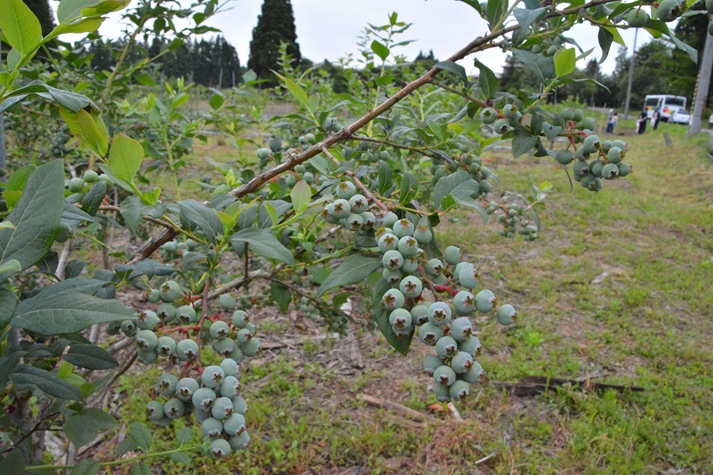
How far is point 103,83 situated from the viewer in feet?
6.20

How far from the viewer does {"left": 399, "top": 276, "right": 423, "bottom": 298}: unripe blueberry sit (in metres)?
0.61

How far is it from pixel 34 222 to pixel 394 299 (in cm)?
46

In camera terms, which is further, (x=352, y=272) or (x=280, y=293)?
(x=280, y=293)

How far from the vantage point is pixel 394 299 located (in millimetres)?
613

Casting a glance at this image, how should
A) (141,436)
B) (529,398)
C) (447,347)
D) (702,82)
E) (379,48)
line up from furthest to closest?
(702,82) < (529,398) < (379,48) < (141,436) < (447,347)

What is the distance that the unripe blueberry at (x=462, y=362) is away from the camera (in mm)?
609

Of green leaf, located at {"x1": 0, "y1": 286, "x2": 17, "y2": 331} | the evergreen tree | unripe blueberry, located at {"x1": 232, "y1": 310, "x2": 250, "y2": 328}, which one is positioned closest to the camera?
green leaf, located at {"x1": 0, "y1": 286, "x2": 17, "y2": 331}

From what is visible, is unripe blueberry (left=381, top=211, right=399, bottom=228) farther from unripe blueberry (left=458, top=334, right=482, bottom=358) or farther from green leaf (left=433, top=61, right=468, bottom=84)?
green leaf (left=433, top=61, right=468, bottom=84)

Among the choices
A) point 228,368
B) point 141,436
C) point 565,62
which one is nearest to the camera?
point 228,368

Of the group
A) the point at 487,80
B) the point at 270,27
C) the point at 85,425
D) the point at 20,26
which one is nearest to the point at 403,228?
the point at 487,80

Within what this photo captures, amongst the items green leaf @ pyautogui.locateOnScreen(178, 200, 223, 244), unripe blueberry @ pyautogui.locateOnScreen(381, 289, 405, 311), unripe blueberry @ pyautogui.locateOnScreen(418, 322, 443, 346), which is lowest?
unripe blueberry @ pyautogui.locateOnScreen(418, 322, 443, 346)

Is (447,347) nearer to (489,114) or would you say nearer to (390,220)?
(390,220)

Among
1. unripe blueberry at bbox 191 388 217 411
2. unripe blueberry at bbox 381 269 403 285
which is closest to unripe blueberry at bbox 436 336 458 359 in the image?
unripe blueberry at bbox 381 269 403 285

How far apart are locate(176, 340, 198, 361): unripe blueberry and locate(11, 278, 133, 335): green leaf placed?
0.17 metres
